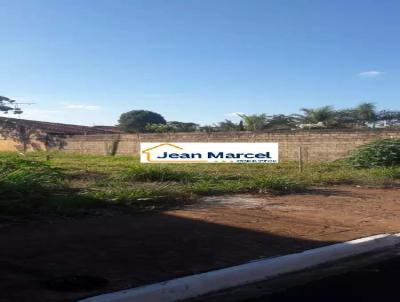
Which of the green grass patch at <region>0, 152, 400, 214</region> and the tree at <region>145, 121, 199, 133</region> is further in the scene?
the tree at <region>145, 121, 199, 133</region>

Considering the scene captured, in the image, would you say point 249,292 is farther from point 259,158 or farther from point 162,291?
point 259,158

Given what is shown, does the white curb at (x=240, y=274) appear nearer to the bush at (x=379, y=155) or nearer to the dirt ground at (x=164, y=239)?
the dirt ground at (x=164, y=239)

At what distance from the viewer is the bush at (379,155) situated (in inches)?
803

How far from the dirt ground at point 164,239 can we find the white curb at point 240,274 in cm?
27

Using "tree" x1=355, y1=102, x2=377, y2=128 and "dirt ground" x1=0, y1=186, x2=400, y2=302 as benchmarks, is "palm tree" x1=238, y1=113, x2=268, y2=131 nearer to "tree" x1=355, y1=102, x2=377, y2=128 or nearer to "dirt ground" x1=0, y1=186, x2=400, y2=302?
"tree" x1=355, y1=102, x2=377, y2=128

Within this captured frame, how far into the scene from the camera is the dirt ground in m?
5.51

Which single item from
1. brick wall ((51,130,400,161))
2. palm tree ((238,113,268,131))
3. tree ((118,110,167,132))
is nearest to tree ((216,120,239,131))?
palm tree ((238,113,268,131))

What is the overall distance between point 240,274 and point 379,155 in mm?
16089

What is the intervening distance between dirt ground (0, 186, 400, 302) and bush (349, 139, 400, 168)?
926 cm

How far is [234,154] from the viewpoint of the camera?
25734 millimetres

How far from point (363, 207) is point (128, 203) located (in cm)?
477

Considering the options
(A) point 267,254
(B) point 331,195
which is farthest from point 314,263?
(B) point 331,195

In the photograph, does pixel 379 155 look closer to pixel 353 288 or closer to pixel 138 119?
pixel 353 288

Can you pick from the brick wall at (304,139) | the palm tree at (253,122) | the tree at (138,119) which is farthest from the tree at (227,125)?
the tree at (138,119)
